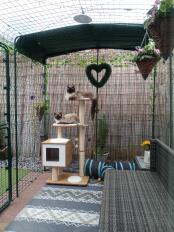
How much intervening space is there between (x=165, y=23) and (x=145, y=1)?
1.39 metres

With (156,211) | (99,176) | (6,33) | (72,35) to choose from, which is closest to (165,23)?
(156,211)

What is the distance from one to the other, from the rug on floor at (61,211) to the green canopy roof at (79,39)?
2104mm

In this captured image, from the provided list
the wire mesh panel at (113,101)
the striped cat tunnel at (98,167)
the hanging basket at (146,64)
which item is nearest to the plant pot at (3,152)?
the striped cat tunnel at (98,167)

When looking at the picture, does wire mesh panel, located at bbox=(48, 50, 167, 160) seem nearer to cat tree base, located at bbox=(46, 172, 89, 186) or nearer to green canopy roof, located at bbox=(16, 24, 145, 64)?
green canopy roof, located at bbox=(16, 24, 145, 64)

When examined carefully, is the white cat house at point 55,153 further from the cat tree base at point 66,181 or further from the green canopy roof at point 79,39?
the green canopy roof at point 79,39

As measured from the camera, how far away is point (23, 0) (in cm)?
295

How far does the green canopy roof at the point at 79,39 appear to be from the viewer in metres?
4.22

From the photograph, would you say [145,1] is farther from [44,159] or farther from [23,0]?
[44,159]

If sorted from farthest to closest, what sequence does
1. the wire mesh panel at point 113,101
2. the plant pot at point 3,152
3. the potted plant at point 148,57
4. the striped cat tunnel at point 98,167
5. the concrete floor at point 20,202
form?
the wire mesh panel at point 113,101
the striped cat tunnel at point 98,167
the plant pot at point 3,152
the concrete floor at point 20,202
the potted plant at point 148,57

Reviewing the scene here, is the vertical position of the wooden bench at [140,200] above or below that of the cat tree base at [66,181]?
above

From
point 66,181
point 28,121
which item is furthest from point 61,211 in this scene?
point 28,121

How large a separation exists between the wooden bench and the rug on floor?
0.54m

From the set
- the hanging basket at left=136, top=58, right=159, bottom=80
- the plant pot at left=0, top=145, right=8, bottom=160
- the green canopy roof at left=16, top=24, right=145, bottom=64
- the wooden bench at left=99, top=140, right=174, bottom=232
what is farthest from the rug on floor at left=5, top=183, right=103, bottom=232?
the green canopy roof at left=16, top=24, right=145, bottom=64

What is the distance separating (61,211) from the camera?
3.38m
